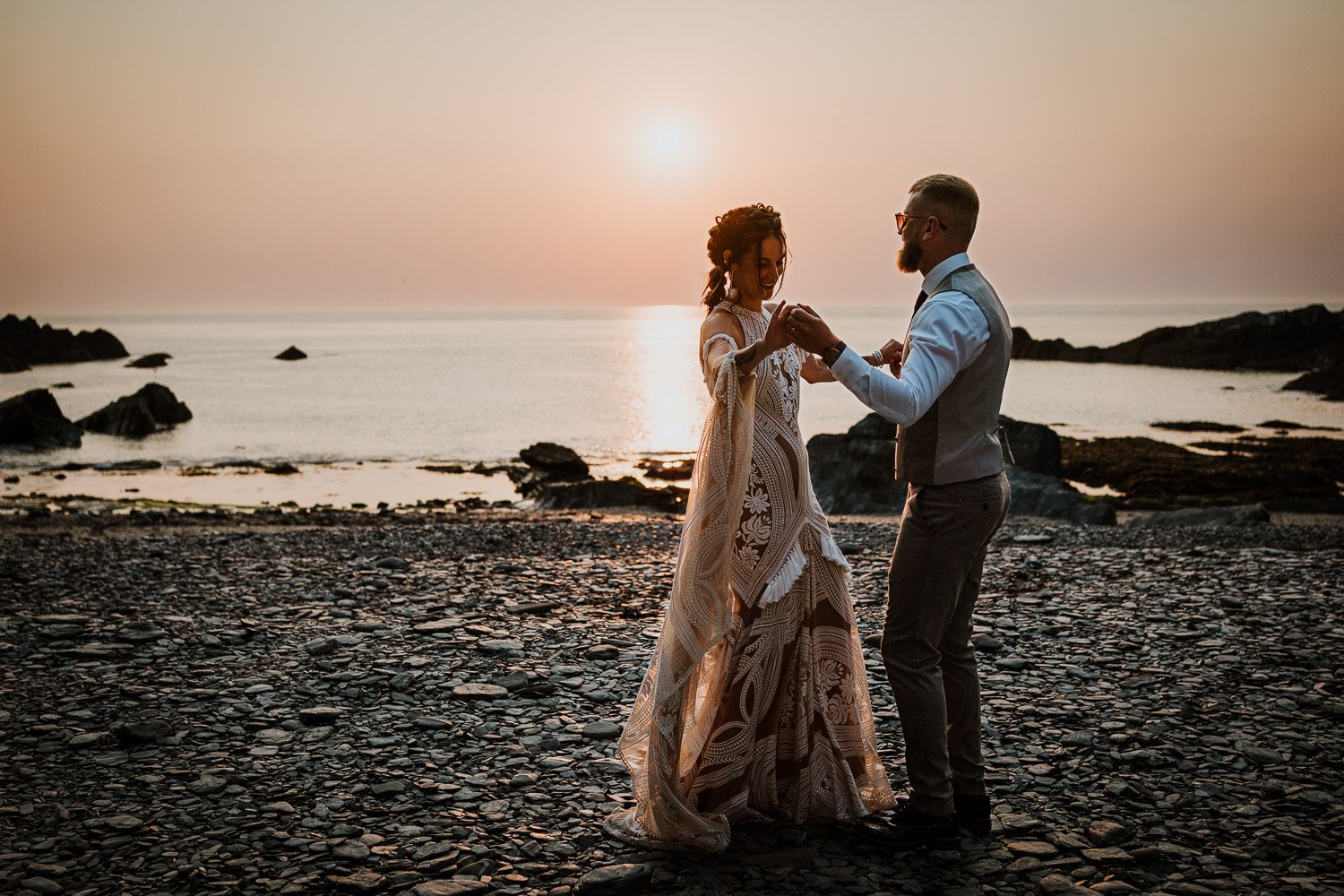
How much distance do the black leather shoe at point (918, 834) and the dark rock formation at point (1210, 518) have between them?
1664 centimetres

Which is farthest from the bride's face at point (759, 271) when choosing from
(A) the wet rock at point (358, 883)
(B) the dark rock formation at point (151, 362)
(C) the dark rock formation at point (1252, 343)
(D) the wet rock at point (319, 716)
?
(B) the dark rock formation at point (151, 362)

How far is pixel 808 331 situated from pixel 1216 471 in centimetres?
3135

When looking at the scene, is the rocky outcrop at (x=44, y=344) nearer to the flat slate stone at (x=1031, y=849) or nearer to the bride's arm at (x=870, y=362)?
the bride's arm at (x=870, y=362)

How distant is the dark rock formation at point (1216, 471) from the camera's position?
2748 cm

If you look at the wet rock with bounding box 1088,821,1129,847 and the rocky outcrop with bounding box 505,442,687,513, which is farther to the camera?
the rocky outcrop with bounding box 505,442,687,513

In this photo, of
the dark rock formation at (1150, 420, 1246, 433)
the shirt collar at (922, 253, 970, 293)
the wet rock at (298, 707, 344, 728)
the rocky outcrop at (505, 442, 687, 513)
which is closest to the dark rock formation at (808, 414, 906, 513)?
the rocky outcrop at (505, 442, 687, 513)

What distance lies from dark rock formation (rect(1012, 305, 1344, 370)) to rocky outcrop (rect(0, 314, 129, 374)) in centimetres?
10549

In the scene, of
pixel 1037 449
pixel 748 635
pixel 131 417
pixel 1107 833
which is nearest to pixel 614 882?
pixel 748 635

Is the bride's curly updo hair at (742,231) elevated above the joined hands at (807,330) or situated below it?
above

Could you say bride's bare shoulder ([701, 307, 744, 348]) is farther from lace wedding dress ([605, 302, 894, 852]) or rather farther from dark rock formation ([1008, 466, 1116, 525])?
dark rock formation ([1008, 466, 1116, 525])

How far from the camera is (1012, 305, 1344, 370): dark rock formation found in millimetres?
88812

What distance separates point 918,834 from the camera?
4988mm

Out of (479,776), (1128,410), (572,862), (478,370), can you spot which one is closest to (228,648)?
(479,776)

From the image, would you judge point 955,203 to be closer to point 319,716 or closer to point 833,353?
point 833,353
